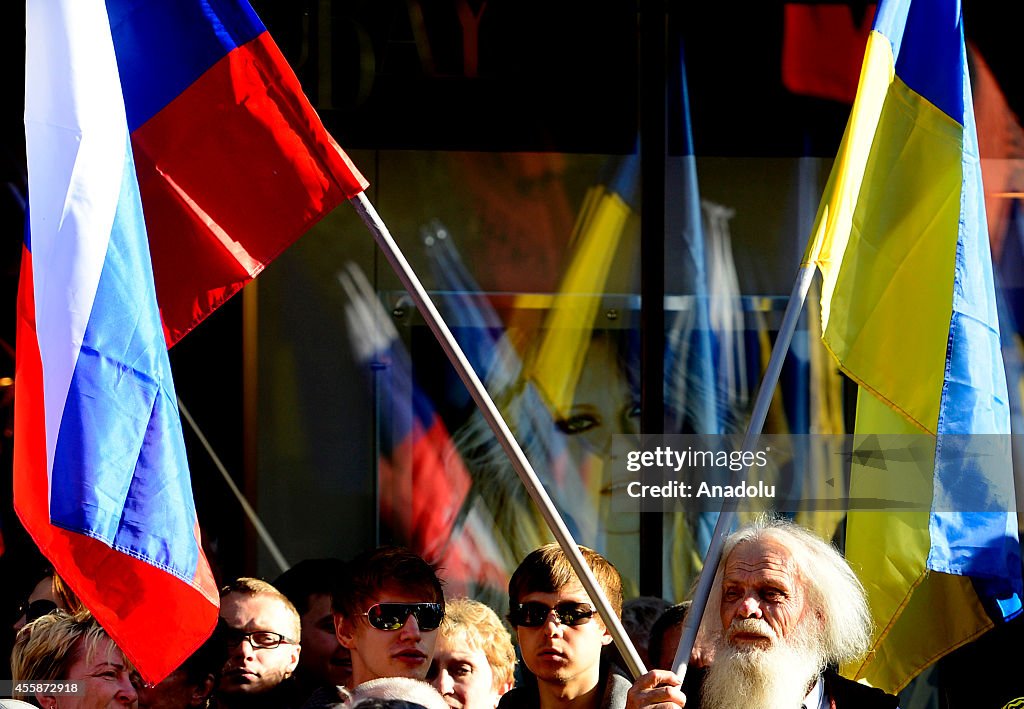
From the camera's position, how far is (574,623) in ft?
12.5

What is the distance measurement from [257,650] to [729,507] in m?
1.34

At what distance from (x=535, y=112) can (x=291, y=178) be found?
2738mm

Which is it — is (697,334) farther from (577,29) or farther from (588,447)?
(577,29)

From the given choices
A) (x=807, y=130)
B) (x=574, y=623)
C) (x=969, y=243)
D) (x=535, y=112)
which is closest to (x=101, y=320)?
(x=574, y=623)

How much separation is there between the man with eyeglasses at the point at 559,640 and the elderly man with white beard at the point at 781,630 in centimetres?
24

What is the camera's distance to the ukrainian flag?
3.88 meters

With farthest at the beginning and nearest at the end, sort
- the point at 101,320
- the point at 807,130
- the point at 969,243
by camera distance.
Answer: the point at 807,130
the point at 969,243
the point at 101,320

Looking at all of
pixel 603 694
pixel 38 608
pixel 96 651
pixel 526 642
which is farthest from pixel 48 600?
pixel 603 694

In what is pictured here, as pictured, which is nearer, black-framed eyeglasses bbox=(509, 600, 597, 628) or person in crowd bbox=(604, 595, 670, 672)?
black-framed eyeglasses bbox=(509, 600, 597, 628)

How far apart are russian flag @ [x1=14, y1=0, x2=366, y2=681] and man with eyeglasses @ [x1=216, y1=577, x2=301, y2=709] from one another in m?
0.57

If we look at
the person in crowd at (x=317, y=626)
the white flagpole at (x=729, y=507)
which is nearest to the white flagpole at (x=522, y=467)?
the white flagpole at (x=729, y=507)

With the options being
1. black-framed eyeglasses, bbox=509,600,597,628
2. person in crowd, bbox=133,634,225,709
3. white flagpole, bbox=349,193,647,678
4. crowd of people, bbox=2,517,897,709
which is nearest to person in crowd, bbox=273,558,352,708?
crowd of people, bbox=2,517,897,709

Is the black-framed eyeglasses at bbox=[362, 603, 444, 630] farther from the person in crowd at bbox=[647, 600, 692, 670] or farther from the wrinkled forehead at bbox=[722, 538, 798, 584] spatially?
the wrinkled forehead at bbox=[722, 538, 798, 584]

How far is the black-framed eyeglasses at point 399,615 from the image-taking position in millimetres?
3771
